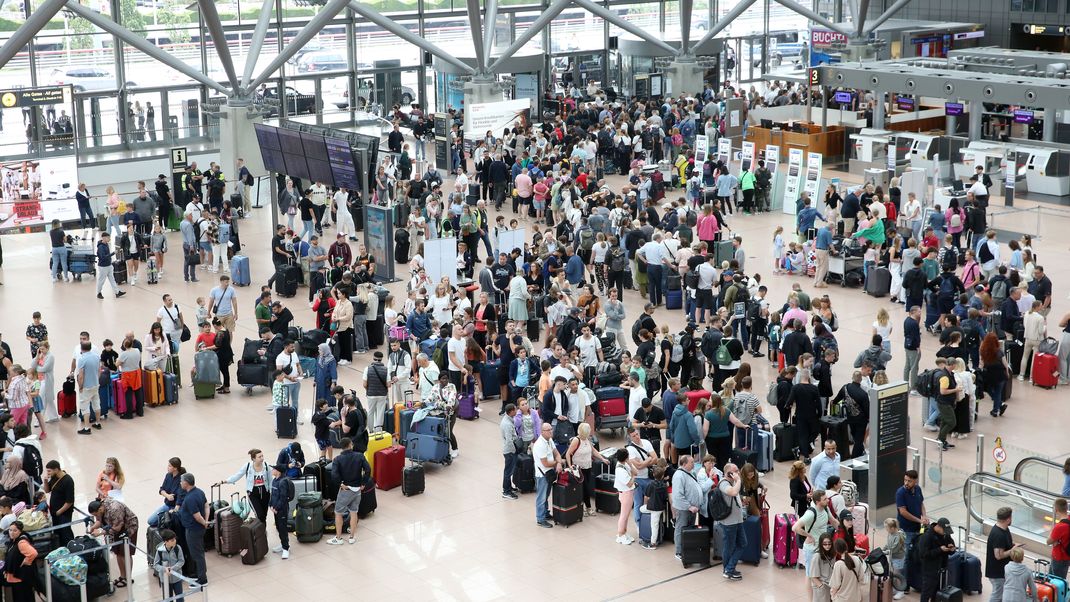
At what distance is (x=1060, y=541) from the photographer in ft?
40.8

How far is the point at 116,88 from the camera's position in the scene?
3884 centimetres

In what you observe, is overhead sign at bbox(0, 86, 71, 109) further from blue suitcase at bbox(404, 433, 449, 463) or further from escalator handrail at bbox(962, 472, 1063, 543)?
escalator handrail at bbox(962, 472, 1063, 543)

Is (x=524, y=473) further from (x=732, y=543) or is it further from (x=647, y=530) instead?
(x=732, y=543)

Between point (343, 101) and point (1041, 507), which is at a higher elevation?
point (343, 101)

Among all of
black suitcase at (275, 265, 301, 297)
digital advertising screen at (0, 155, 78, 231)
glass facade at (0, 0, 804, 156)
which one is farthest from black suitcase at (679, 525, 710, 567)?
glass facade at (0, 0, 804, 156)

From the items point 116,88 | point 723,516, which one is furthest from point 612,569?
point 116,88

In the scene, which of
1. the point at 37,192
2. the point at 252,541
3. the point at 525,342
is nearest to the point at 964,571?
the point at 252,541

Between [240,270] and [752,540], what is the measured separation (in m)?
14.3

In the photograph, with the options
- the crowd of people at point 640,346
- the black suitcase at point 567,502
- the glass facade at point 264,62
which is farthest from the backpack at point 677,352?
the glass facade at point 264,62

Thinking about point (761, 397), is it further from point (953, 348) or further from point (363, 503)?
point (363, 503)

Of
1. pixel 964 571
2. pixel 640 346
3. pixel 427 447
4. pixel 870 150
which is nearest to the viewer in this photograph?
pixel 964 571

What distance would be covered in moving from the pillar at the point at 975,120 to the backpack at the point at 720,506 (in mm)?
23902

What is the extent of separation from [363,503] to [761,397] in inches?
252

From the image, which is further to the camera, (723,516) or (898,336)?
(898,336)
